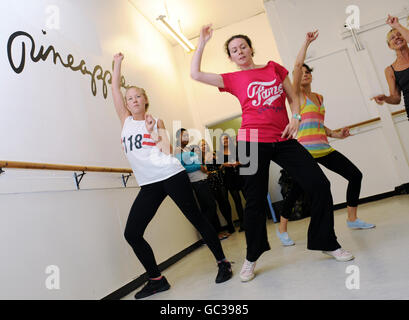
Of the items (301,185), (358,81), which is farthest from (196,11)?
(301,185)

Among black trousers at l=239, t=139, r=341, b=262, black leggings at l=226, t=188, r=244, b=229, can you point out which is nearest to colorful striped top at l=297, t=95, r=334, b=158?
black trousers at l=239, t=139, r=341, b=262

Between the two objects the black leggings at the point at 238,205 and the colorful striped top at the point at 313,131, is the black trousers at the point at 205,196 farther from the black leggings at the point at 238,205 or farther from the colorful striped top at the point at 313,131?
the colorful striped top at the point at 313,131

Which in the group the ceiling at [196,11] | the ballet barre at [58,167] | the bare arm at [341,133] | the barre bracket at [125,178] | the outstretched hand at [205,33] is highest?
the ceiling at [196,11]

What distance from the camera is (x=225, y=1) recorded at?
578 centimetres

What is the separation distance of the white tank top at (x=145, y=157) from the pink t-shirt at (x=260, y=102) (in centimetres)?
56

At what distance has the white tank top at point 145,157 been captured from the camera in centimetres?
238

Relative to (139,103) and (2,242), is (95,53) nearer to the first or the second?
(139,103)

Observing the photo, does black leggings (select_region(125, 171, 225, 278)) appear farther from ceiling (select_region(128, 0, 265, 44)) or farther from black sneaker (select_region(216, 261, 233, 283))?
ceiling (select_region(128, 0, 265, 44))

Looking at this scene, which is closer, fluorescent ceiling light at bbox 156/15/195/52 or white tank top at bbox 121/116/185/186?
white tank top at bbox 121/116/185/186

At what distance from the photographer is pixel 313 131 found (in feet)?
9.45

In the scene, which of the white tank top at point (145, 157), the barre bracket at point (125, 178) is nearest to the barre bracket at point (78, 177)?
the white tank top at point (145, 157)

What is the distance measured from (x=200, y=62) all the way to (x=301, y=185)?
917 mm

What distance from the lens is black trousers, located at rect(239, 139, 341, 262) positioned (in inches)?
79.0

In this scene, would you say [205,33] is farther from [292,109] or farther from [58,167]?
[58,167]
